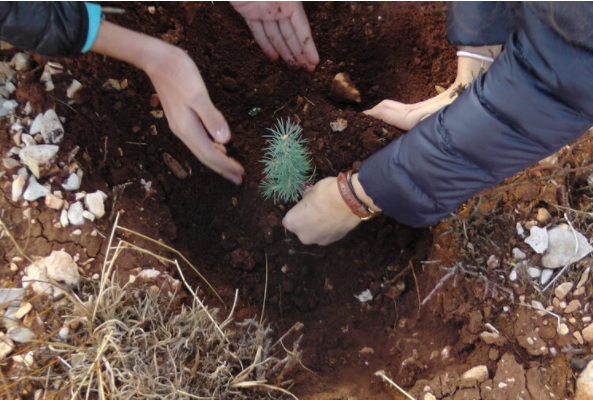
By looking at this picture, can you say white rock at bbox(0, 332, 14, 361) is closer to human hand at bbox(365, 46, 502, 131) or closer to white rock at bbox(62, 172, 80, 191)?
white rock at bbox(62, 172, 80, 191)

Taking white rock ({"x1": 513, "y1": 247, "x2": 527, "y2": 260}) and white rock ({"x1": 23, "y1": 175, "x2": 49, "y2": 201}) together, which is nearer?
white rock ({"x1": 23, "y1": 175, "x2": 49, "y2": 201})

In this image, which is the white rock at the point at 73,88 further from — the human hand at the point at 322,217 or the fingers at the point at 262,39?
the human hand at the point at 322,217

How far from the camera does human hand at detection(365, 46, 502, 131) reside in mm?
2004

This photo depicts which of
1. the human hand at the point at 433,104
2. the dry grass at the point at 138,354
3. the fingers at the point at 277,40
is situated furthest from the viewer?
the fingers at the point at 277,40

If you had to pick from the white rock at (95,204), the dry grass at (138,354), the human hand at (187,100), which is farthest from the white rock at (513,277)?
the white rock at (95,204)

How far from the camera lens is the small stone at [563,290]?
172cm

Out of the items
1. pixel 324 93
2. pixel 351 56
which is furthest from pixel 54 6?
pixel 351 56

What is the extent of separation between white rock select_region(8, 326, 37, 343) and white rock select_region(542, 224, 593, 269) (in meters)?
1.80

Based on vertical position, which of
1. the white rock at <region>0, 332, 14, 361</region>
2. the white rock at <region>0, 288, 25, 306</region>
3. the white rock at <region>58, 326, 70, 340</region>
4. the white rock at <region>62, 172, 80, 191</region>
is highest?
the white rock at <region>62, 172, 80, 191</region>

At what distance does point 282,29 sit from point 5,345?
160 cm

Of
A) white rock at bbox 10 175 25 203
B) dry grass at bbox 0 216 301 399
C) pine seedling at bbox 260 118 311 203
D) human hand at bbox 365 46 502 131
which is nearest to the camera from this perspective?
dry grass at bbox 0 216 301 399

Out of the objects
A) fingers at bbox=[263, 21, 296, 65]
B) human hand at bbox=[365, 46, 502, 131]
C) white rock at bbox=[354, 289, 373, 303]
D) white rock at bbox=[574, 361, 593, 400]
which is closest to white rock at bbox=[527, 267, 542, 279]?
white rock at bbox=[574, 361, 593, 400]

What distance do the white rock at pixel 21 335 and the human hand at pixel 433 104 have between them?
157 cm

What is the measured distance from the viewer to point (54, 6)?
142 centimetres
